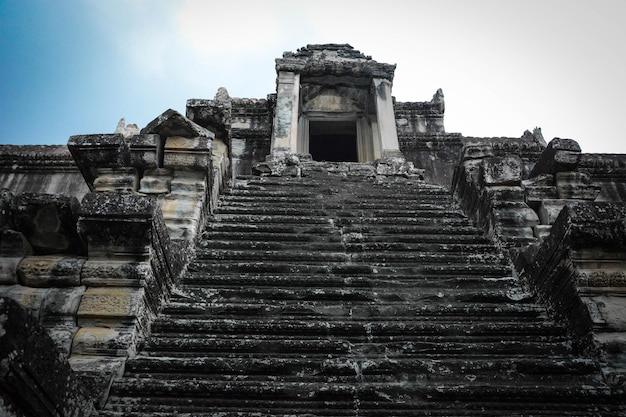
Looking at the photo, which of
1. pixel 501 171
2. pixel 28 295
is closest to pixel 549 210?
pixel 501 171

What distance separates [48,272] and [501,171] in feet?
15.1

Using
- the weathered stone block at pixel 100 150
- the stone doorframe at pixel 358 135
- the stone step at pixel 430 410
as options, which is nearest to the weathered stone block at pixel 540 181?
the stone step at pixel 430 410

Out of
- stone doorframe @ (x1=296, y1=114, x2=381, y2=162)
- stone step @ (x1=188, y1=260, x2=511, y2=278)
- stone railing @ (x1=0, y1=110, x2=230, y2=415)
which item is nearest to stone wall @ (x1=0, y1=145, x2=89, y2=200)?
stone doorframe @ (x1=296, y1=114, x2=381, y2=162)

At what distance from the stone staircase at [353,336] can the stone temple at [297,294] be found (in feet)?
0.05

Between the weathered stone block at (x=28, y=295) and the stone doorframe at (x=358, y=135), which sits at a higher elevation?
the stone doorframe at (x=358, y=135)

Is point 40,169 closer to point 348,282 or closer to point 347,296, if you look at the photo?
point 348,282

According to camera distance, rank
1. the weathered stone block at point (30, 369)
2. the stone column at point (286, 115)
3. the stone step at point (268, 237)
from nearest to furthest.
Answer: the weathered stone block at point (30, 369) → the stone step at point (268, 237) → the stone column at point (286, 115)

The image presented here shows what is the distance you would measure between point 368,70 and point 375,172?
155 inches

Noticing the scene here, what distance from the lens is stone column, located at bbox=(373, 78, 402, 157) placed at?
406 inches

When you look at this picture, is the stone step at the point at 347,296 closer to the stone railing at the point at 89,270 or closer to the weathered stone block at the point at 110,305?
the stone railing at the point at 89,270

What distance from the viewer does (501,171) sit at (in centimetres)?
562

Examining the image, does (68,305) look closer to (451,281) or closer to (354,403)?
(354,403)

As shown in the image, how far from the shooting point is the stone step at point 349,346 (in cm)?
346

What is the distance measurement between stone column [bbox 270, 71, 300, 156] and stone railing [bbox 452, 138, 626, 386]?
4821mm
